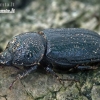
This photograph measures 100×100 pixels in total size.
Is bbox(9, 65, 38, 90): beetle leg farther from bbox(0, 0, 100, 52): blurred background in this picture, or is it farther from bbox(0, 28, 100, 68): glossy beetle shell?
bbox(0, 0, 100, 52): blurred background

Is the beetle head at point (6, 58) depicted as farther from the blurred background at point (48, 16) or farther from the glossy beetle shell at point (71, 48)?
the blurred background at point (48, 16)

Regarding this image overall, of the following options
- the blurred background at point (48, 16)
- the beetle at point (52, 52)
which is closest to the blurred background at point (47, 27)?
the blurred background at point (48, 16)

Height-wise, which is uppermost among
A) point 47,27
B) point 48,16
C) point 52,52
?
point 52,52

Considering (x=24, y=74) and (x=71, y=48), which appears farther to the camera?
(x=71, y=48)

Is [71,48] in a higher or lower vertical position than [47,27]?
higher

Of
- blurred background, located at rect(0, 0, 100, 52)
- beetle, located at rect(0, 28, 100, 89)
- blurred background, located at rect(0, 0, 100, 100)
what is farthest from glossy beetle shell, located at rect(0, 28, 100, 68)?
blurred background, located at rect(0, 0, 100, 52)

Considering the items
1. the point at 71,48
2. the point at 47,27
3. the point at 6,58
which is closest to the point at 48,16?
the point at 47,27

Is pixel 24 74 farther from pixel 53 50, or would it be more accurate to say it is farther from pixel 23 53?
pixel 53 50
